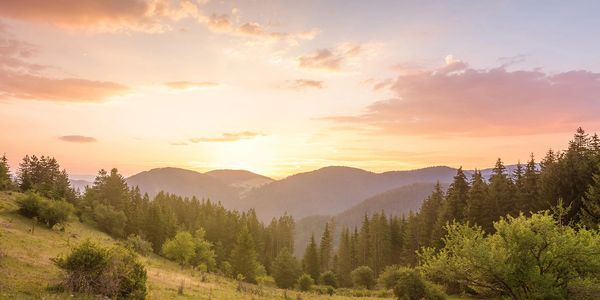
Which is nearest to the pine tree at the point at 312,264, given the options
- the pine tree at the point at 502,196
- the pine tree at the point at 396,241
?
the pine tree at the point at 396,241

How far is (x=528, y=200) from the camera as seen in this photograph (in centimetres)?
5153

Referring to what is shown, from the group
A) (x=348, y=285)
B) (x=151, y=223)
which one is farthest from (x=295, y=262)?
(x=151, y=223)

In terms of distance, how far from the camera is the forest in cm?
2058

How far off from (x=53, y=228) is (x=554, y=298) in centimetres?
5037

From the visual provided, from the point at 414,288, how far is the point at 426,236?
3864 centimetres

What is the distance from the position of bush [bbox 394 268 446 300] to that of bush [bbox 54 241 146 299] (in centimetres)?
2545

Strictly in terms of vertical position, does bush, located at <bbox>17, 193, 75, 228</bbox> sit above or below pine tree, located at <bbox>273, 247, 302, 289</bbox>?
above

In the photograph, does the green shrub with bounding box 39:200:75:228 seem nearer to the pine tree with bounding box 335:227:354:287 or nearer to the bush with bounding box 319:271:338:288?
the bush with bounding box 319:271:338:288

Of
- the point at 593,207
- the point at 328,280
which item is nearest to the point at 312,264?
the point at 328,280

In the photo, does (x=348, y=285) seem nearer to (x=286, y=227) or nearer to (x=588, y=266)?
(x=286, y=227)

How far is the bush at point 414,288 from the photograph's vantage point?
34469mm

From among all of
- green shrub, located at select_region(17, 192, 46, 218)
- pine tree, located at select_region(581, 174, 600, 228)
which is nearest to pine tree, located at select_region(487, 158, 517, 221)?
pine tree, located at select_region(581, 174, 600, 228)

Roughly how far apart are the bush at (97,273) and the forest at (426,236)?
6 centimetres

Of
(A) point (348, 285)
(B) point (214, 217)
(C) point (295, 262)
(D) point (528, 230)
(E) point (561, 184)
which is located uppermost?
(E) point (561, 184)
